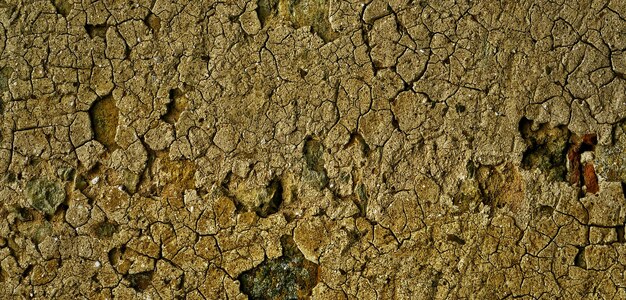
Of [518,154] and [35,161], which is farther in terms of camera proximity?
[35,161]

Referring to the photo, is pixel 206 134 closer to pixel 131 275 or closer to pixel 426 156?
pixel 131 275

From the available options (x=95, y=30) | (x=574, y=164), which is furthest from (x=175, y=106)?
(x=574, y=164)

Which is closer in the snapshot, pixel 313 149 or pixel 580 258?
pixel 580 258

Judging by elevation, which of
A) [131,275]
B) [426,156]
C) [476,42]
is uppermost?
[476,42]

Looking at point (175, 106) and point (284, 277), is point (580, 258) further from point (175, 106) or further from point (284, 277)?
point (175, 106)

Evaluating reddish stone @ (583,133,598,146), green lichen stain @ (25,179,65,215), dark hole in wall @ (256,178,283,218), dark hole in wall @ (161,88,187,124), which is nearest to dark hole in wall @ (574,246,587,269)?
reddish stone @ (583,133,598,146)

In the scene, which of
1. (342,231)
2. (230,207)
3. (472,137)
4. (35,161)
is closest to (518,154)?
(472,137)

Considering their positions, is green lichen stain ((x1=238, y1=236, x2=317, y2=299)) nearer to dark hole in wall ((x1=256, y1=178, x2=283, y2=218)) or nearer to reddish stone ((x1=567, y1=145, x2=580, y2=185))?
dark hole in wall ((x1=256, y1=178, x2=283, y2=218))
